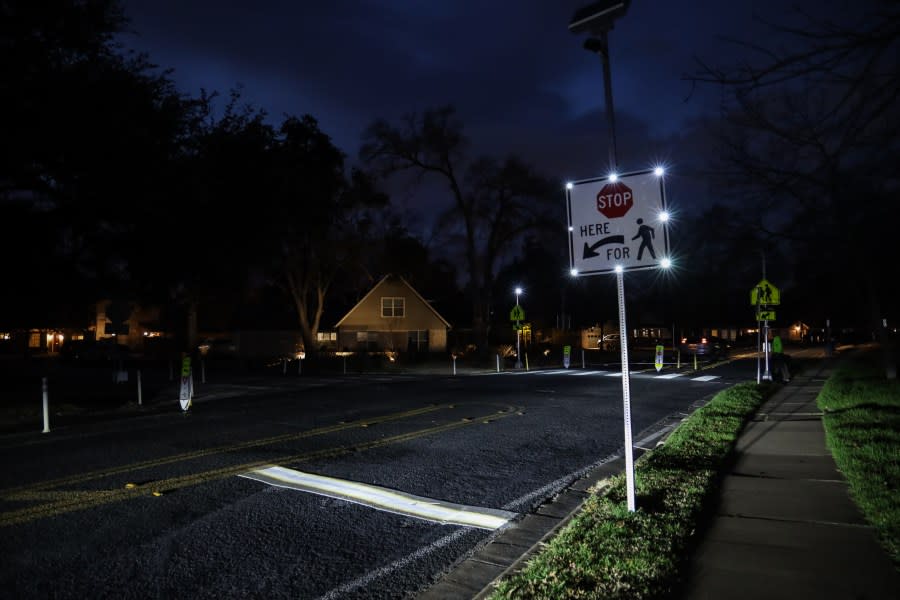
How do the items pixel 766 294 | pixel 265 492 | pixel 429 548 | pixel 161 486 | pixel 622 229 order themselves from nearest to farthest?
pixel 429 548 < pixel 622 229 < pixel 265 492 < pixel 161 486 < pixel 766 294

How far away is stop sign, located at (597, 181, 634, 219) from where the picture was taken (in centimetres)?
514

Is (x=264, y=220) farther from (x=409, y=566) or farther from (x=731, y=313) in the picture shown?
(x=731, y=313)

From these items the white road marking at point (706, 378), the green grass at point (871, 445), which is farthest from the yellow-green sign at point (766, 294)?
the white road marking at point (706, 378)

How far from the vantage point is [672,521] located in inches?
195

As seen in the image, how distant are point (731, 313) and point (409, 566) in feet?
326

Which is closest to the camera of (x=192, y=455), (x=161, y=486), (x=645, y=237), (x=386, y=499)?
(x=645, y=237)

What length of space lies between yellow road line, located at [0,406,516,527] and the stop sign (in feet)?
17.0

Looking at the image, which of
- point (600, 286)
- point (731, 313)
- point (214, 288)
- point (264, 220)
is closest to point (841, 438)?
point (264, 220)

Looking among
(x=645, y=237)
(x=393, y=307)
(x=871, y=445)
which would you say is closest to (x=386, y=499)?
(x=645, y=237)

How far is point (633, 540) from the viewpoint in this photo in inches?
178

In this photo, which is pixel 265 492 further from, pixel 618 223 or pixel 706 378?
pixel 706 378

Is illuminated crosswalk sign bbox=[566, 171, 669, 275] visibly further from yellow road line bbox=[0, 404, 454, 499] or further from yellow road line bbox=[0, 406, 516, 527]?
yellow road line bbox=[0, 404, 454, 499]

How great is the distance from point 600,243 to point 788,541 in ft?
9.19

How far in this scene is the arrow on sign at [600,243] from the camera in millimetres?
5170
